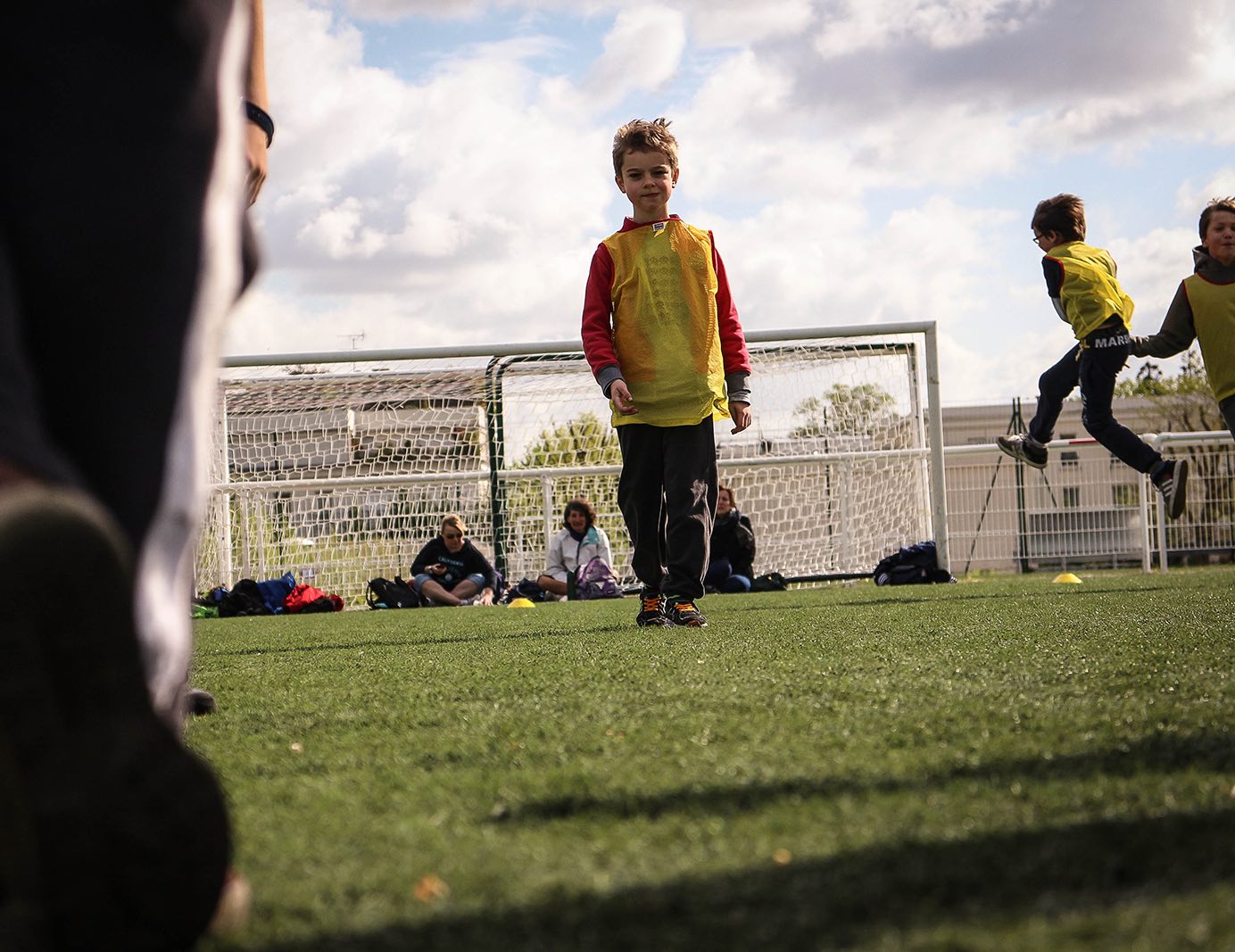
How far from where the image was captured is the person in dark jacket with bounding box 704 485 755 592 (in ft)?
36.2

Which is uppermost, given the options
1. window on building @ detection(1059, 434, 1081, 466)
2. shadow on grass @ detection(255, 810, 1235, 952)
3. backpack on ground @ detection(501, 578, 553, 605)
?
window on building @ detection(1059, 434, 1081, 466)

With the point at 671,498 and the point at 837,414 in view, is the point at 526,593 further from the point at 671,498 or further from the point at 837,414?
the point at 671,498

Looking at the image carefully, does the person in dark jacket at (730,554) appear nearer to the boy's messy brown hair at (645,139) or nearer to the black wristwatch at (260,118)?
the boy's messy brown hair at (645,139)

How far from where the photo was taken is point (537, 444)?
1338 centimetres

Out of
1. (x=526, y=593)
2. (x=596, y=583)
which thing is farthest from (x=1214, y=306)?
→ (x=526, y=593)

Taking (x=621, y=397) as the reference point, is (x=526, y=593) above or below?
below

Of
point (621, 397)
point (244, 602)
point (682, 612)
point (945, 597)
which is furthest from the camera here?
point (244, 602)

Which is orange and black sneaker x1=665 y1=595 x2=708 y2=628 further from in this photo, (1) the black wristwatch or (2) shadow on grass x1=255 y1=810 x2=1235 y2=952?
(2) shadow on grass x1=255 y1=810 x2=1235 y2=952

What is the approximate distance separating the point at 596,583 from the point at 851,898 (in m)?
10.0

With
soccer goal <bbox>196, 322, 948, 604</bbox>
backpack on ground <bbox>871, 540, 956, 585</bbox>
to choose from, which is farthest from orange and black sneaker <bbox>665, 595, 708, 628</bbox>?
soccer goal <bbox>196, 322, 948, 604</bbox>

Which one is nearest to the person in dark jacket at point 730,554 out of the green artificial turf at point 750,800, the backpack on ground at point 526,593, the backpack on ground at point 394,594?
the backpack on ground at point 526,593

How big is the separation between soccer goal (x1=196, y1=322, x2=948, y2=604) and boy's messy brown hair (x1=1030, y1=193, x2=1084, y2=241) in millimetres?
5291

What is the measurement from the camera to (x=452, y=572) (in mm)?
11375

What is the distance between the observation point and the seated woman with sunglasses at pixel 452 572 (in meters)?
11.2
